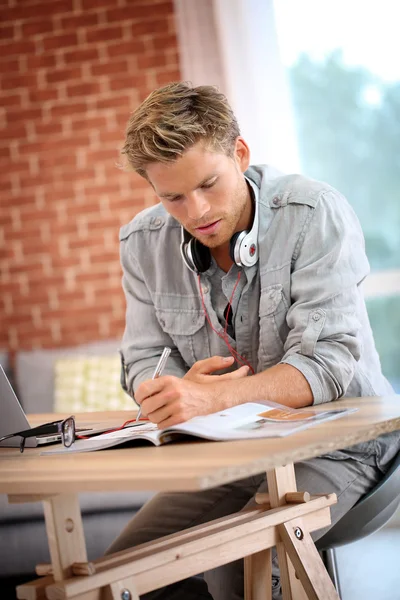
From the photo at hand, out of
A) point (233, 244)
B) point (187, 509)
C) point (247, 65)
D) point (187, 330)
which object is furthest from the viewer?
point (247, 65)

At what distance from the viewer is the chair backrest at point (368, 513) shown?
1.48 meters

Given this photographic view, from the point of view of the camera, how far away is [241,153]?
1.77m

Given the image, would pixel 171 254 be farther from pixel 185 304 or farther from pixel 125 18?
pixel 125 18

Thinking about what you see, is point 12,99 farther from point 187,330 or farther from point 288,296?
point 288,296

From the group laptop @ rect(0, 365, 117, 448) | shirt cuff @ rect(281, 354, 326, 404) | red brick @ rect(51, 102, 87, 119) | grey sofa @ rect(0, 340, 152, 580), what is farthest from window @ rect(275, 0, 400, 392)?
laptop @ rect(0, 365, 117, 448)

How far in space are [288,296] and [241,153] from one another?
1.24ft

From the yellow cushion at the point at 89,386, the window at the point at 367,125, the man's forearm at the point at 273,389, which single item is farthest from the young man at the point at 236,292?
the window at the point at 367,125

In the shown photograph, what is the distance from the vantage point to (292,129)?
381cm

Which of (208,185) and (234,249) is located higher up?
(208,185)

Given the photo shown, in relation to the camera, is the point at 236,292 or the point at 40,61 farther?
the point at 40,61

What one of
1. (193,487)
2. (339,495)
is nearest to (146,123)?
(339,495)

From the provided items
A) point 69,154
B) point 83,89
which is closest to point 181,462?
point 69,154

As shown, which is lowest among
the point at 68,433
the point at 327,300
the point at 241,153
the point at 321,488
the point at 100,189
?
the point at 321,488

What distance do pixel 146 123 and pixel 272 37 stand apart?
2.46 metres
